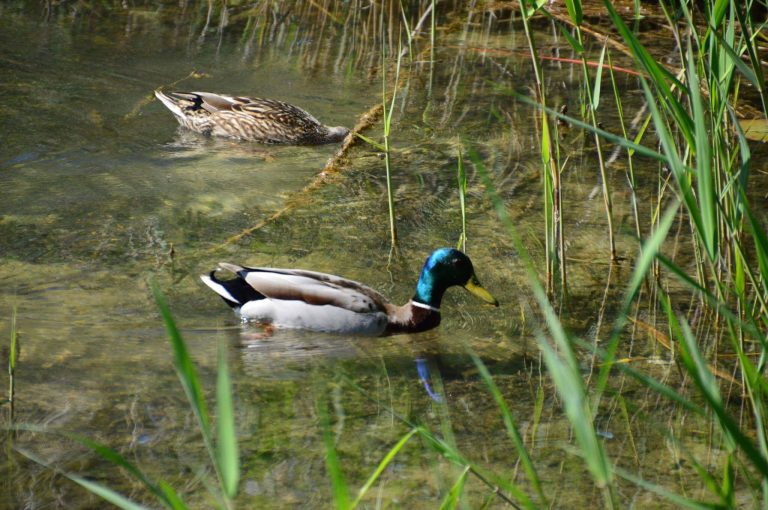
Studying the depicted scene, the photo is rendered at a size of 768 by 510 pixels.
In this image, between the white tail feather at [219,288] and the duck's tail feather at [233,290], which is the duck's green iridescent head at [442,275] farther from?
the white tail feather at [219,288]

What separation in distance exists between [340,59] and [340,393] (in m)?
5.58

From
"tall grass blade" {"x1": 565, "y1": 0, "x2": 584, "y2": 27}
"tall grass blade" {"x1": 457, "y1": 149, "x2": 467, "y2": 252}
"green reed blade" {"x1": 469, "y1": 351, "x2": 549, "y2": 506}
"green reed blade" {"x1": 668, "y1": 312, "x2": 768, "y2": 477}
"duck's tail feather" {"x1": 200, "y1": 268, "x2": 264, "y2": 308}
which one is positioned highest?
"tall grass blade" {"x1": 565, "y1": 0, "x2": 584, "y2": 27}

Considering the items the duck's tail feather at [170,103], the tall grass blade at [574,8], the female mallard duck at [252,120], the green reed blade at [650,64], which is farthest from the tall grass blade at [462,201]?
the duck's tail feather at [170,103]

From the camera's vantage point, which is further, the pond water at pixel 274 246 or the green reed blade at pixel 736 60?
the pond water at pixel 274 246

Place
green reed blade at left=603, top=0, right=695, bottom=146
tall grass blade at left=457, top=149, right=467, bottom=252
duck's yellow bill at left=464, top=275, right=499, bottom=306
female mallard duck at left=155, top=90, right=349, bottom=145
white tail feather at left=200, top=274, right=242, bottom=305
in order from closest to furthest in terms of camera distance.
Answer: green reed blade at left=603, top=0, right=695, bottom=146
tall grass blade at left=457, top=149, right=467, bottom=252
white tail feather at left=200, top=274, right=242, bottom=305
duck's yellow bill at left=464, top=275, right=499, bottom=306
female mallard duck at left=155, top=90, right=349, bottom=145

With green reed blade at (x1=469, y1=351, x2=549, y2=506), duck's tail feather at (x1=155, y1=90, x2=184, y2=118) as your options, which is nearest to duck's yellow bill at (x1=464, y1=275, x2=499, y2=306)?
green reed blade at (x1=469, y1=351, x2=549, y2=506)

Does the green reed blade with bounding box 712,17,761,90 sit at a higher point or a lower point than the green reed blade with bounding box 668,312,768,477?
higher

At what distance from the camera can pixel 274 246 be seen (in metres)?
6.18

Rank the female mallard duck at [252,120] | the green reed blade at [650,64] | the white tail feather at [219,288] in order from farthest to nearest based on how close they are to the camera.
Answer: the female mallard duck at [252,120]
the white tail feather at [219,288]
the green reed blade at [650,64]

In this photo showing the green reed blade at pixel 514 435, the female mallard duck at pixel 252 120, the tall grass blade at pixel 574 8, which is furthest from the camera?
the female mallard duck at pixel 252 120

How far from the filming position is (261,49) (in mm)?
9742

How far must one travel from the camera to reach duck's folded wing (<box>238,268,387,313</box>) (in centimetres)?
532

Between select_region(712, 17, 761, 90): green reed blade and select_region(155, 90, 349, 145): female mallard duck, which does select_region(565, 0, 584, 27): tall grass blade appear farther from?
select_region(155, 90, 349, 145): female mallard duck

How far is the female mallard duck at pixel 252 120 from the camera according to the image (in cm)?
817
